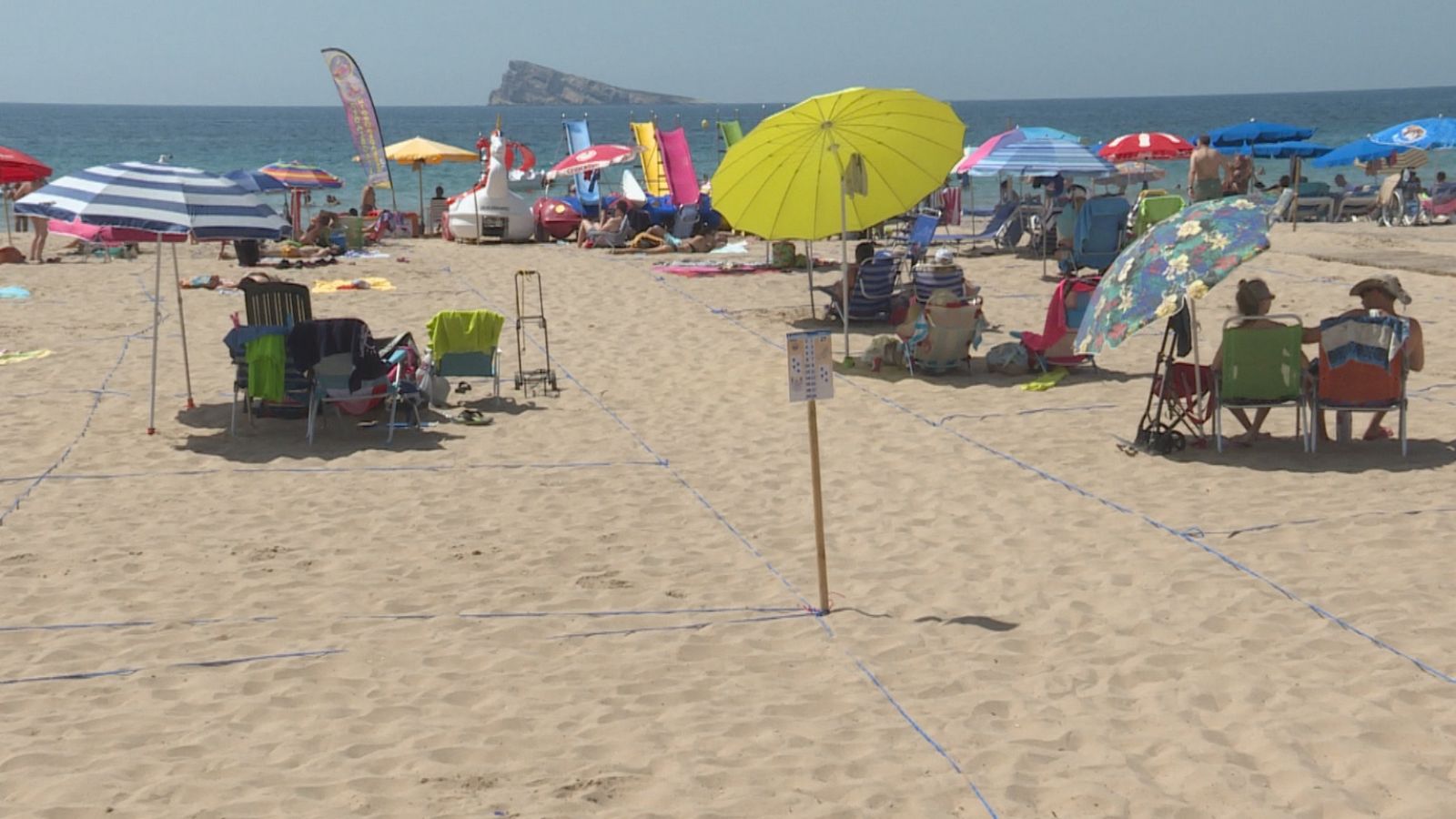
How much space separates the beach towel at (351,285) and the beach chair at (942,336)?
7733 millimetres

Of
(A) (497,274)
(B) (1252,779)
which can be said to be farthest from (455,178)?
(B) (1252,779)

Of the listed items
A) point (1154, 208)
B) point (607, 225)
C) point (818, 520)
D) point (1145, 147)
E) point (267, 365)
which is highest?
point (1145, 147)

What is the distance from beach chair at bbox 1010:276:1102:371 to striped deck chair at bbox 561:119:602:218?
13.2m

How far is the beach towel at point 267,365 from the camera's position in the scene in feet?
30.7

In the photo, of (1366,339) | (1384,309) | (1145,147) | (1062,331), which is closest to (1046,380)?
(1062,331)

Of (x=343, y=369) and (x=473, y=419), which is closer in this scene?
(x=343, y=369)

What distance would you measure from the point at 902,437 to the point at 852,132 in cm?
355

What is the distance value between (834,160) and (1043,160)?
5602 millimetres

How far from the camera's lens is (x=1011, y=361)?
11.4 metres

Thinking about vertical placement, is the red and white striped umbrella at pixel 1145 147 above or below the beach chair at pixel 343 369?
above

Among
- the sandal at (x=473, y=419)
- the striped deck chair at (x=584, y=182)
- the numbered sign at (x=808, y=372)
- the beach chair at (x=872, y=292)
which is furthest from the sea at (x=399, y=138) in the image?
the numbered sign at (x=808, y=372)

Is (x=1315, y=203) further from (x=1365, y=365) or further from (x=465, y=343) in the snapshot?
(x=465, y=343)

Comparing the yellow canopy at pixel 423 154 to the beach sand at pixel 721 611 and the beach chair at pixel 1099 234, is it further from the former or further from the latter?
the beach sand at pixel 721 611

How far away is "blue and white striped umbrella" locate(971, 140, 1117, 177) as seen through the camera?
17.1m
